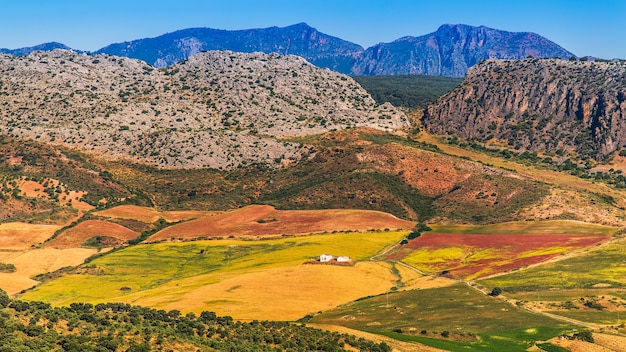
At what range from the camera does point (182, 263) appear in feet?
538

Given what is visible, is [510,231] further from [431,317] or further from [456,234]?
[431,317]

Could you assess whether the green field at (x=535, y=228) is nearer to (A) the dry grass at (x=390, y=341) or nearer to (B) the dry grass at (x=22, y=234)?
(A) the dry grass at (x=390, y=341)

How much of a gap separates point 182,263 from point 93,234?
39.3 m

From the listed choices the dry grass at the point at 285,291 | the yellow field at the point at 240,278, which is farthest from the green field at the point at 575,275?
the dry grass at the point at 285,291

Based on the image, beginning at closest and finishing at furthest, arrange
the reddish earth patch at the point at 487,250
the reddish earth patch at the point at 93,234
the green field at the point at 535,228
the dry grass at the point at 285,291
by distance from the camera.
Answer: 1. the dry grass at the point at 285,291
2. the reddish earth patch at the point at 487,250
3. the green field at the point at 535,228
4. the reddish earth patch at the point at 93,234

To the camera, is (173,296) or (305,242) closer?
(173,296)

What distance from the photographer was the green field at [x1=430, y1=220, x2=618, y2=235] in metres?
178

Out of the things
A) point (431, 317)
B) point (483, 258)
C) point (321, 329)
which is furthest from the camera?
point (483, 258)

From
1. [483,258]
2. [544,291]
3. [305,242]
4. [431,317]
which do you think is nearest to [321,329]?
[431,317]

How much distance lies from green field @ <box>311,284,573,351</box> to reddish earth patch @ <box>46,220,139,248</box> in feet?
294

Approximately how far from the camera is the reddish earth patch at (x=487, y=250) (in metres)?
152

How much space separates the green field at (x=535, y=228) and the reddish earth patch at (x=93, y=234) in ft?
284

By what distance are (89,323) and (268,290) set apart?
5625 cm

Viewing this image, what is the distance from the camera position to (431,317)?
11075 cm
